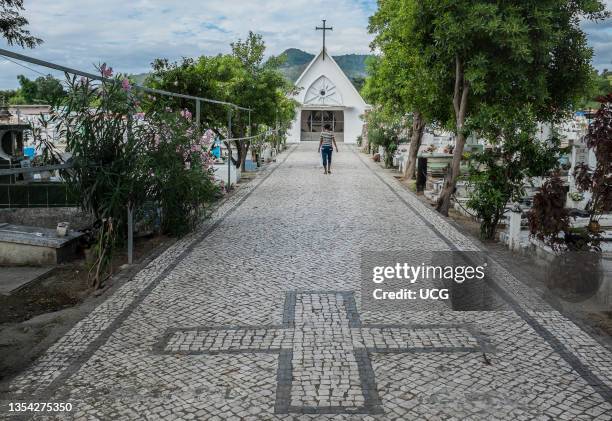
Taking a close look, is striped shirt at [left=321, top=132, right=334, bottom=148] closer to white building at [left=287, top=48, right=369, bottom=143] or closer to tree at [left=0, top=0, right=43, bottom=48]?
tree at [left=0, top=0, right=43, bottom=48]

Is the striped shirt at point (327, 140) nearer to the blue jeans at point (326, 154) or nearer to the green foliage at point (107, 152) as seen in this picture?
the blue jeans at point (326, 154)

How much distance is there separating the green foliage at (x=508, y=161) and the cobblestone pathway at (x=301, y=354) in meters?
2.18

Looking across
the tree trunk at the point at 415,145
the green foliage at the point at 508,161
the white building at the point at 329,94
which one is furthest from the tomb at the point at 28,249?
the white building at the point at 329,94

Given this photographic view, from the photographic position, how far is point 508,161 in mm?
8828

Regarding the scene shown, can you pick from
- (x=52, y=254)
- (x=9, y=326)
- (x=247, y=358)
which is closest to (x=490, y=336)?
(x=247, y=358)

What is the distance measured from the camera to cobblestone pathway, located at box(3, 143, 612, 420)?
12.7 ft

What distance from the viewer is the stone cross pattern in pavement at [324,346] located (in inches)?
156

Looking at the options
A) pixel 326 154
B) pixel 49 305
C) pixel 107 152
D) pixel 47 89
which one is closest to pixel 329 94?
pixel 326 154

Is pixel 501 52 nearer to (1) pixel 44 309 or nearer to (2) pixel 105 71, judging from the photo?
(2) pixel 105 71

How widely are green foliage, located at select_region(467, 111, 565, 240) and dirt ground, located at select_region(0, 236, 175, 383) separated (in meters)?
4.80

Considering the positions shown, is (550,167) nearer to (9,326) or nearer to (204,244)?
(204,244)

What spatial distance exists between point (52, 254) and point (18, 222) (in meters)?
1.76

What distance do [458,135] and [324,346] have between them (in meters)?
7.28

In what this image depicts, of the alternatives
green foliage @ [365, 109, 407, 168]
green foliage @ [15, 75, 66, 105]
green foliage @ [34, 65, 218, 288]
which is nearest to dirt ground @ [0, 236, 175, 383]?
green foliage @ [34, 65, 218, 288]
